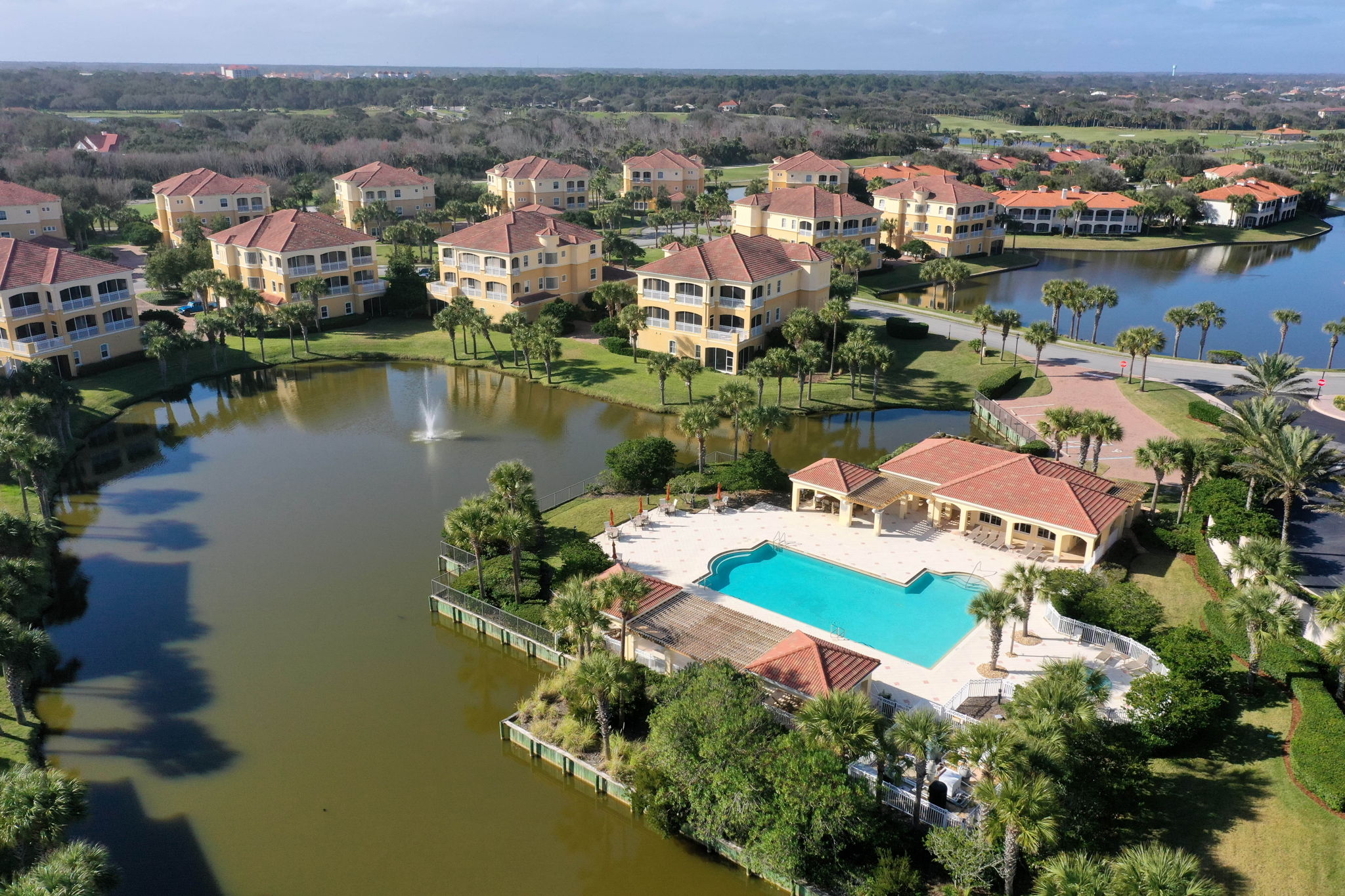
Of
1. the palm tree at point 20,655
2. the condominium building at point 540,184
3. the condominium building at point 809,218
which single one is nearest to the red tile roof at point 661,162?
the condominium building at point 540,184

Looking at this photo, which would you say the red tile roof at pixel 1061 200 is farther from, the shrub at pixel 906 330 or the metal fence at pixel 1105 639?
the metal fence at pixel 1105 639

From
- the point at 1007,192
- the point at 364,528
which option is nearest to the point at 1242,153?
the point at 1007,192

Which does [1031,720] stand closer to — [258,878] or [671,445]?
[258,878]

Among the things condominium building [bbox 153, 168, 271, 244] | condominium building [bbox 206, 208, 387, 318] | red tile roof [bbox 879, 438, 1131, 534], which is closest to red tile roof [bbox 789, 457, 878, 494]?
red tile roof [bbox 879, 438, 1131, 534]

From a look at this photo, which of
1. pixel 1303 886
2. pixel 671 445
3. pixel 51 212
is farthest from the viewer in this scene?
pixel 51 212

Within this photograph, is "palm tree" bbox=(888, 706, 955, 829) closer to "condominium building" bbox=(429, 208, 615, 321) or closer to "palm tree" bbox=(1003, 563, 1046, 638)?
"palm tree" bbox=(1003, 563, 1046, 638)
